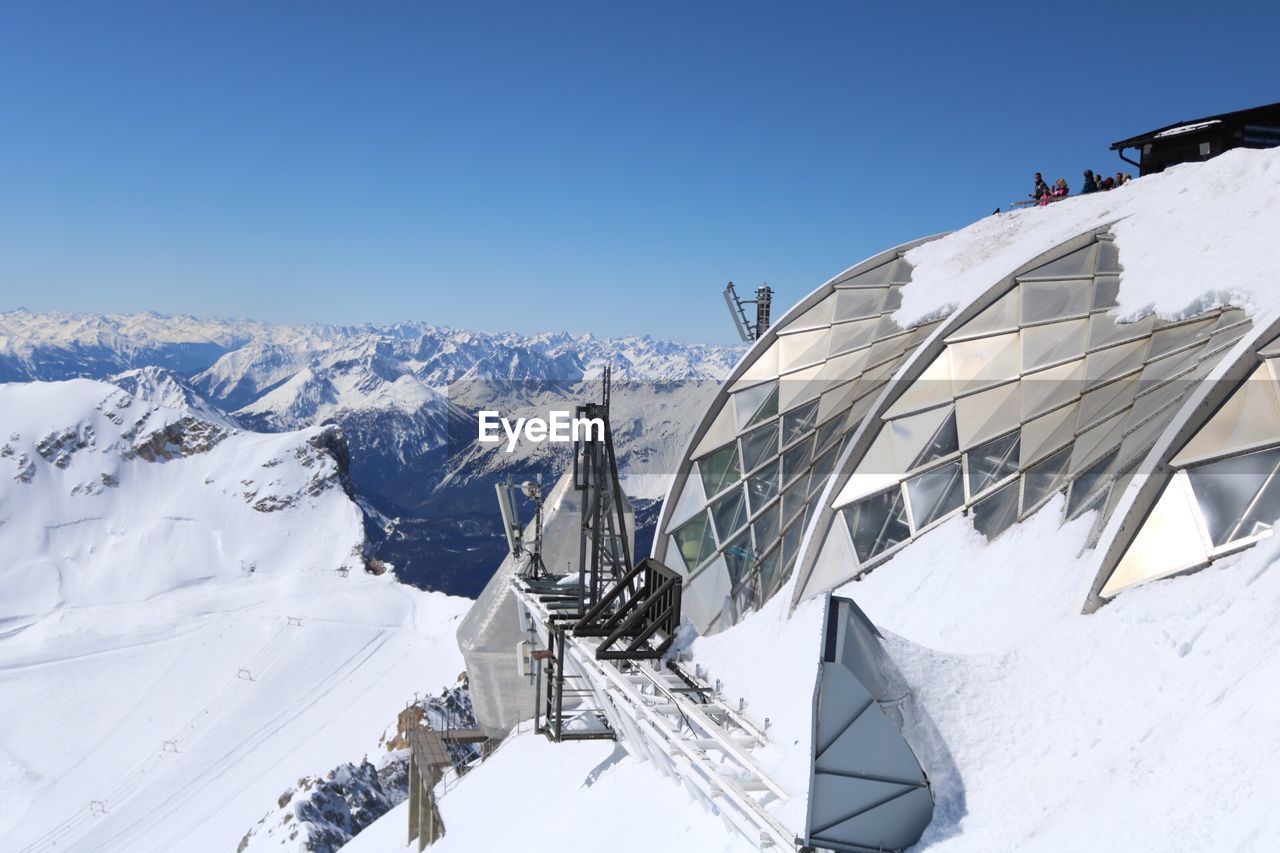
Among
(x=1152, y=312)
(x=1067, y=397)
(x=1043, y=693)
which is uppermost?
(x=1152, y=312)

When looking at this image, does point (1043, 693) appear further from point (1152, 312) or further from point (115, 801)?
point (115, 801)

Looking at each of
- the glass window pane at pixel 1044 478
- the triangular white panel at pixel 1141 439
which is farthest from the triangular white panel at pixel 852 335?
the triangular white panel at pixel 1141 439

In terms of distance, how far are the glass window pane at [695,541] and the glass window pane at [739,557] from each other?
701 millimetres

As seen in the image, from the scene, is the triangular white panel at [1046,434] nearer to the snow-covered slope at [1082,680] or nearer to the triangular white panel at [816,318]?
the snow-covered slope at [1082,680]

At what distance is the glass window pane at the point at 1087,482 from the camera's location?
13.1 meters

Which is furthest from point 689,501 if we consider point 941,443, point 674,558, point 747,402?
point 941,443

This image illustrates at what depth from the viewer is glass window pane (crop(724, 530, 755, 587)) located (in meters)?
21.5

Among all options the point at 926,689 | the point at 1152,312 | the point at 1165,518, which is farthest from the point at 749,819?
the point at 1152,312

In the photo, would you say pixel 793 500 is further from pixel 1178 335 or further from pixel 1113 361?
pixel 1178 335

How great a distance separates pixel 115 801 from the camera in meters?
69.6

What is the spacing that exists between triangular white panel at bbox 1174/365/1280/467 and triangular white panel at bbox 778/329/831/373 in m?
13.1

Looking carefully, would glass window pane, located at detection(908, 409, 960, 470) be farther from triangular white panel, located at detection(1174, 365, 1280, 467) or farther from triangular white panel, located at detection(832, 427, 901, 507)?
triangular white panel, located at detection(1174, 365, 1280, 467)

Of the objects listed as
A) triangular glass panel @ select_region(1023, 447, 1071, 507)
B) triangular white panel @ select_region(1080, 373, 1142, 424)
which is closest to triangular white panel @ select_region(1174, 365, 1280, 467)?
triangular glass panel @ select_region(1023, 447, 1071, 507)

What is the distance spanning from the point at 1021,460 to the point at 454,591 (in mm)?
184217
